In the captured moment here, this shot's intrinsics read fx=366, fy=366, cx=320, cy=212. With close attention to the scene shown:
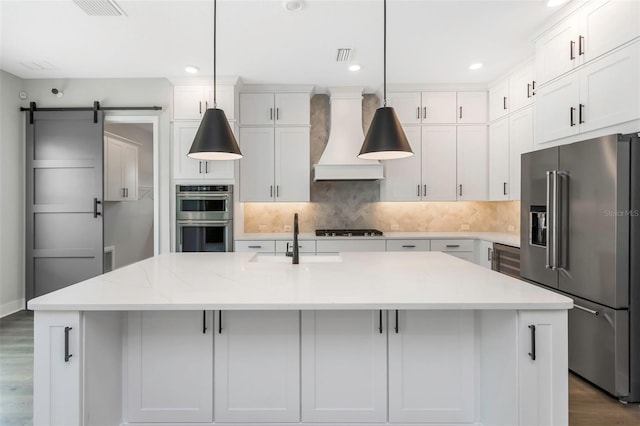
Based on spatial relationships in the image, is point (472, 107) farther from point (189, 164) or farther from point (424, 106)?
point (189, 164)

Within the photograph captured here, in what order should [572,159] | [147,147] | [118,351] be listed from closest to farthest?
[118,351]
[572,159]
[147,147]

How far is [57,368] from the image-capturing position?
153cm

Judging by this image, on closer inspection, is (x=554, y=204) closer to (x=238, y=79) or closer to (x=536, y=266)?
(x=536, y=266)

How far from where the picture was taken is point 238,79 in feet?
13.8

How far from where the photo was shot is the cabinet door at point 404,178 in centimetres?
462

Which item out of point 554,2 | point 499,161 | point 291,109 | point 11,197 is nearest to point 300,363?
point 554,2

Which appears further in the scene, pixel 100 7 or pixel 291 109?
pixel 291 109

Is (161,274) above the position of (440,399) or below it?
above

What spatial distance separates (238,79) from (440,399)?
376 cm

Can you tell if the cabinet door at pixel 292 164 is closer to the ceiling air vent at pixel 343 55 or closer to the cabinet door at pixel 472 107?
the ceiling air vent at pixel 343 55

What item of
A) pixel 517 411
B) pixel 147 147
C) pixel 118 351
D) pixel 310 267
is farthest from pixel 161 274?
pixel 147 147

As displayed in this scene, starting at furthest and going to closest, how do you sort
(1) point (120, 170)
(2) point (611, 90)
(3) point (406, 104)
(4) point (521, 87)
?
(1) point (120, 170)
(3) point (406, 104)
(4) point (521, 87)
(2) point (611, 90)

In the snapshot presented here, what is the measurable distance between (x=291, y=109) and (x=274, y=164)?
712mm

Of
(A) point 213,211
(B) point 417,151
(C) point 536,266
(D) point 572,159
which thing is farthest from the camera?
(B) point 417,151
